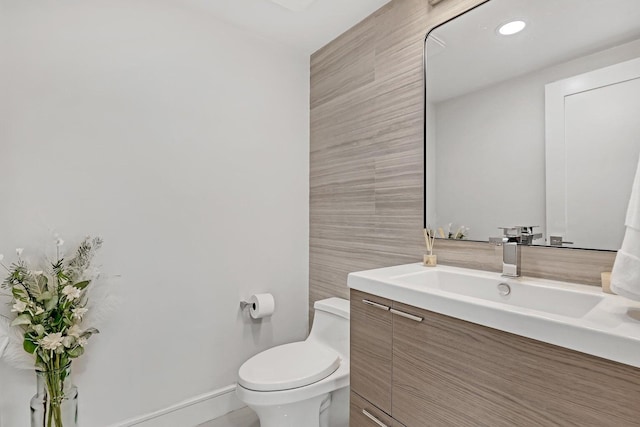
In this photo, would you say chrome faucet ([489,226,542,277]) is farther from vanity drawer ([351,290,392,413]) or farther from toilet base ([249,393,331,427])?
toilet base ([249,393,331,427])

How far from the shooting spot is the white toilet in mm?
1416

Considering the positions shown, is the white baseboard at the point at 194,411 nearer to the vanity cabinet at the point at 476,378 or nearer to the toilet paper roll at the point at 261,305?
the toilet paper roll at the point at 261,305

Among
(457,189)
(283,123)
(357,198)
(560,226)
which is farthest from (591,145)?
(283,123)

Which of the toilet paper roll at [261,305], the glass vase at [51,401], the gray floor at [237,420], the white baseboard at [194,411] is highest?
the toilet paper roll at [261,305]

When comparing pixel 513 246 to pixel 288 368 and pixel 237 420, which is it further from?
pixel 237 420

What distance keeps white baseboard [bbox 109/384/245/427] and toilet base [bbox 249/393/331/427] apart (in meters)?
0.57

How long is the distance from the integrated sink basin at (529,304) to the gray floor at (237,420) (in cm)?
122

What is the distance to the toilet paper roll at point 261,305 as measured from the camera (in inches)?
78.7

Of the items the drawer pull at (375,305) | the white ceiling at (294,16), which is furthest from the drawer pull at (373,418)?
the white ceiling at (294,16)

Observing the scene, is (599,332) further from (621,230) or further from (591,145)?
(591,145)

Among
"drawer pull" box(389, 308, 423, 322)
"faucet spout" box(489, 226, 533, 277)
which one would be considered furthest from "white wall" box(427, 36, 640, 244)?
"drawer pull" box(389, 308, 423, 322)

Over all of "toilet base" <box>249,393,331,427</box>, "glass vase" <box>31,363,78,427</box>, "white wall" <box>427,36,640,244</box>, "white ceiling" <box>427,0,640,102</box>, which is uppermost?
"white ceiling" <box>427,0,640,102</box>

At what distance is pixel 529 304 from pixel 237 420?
5.49 ft

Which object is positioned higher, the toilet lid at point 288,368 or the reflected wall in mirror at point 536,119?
the reflected wall in mirror at point 536,119
